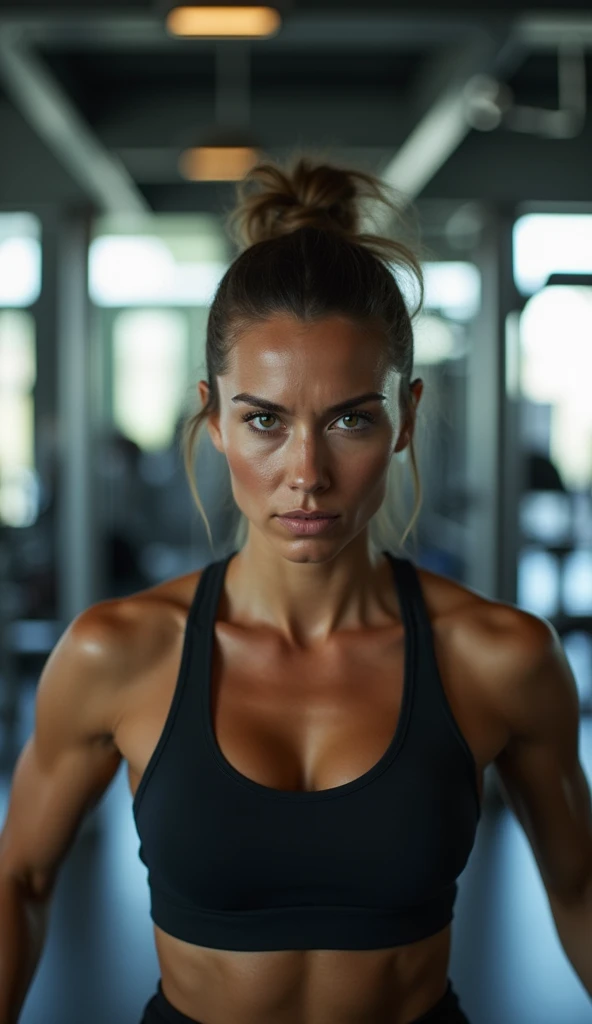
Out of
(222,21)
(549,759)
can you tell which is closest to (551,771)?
(549,759)

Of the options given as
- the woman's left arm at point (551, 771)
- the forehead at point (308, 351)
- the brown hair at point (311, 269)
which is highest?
the brown hair at point (311, 269)

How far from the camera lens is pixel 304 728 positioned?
40.5 inches

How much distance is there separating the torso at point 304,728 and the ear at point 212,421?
0.16 metres

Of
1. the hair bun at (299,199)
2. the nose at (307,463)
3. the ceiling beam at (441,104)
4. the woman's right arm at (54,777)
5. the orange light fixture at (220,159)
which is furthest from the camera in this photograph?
the orange light fixture at (220,159)

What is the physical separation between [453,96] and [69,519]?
236cm

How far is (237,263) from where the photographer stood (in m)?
1.06

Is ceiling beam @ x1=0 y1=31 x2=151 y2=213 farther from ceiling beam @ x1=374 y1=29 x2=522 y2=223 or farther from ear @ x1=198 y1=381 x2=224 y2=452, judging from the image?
ear @ x1=198 y1=381 x2=224 y2=452

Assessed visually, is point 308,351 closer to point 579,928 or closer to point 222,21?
point 579,928

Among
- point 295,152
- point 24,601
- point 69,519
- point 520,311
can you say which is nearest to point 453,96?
point 520,311

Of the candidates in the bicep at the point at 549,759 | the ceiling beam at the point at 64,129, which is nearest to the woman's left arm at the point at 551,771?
the bicep at the point at 549,759

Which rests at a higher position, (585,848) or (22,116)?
(22,116)

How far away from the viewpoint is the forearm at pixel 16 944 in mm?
1011

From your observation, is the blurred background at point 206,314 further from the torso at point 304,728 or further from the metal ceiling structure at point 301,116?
the torso at point 304,728

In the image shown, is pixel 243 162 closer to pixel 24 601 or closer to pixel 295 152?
pixel 24 601
